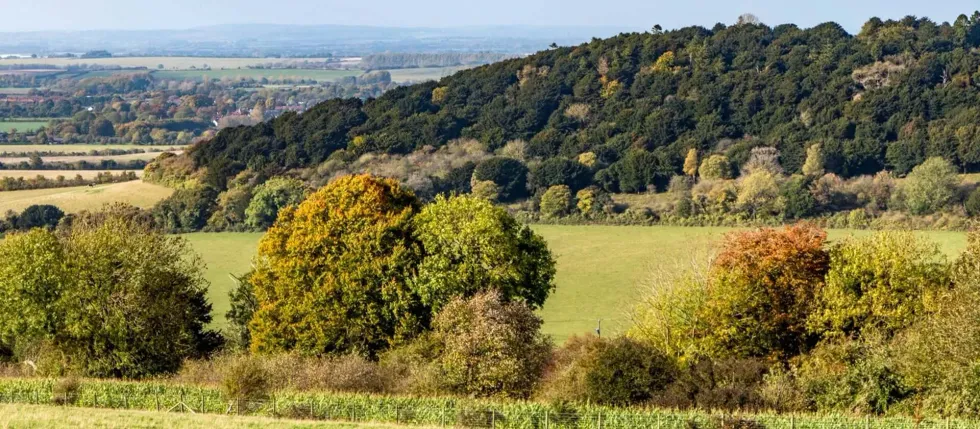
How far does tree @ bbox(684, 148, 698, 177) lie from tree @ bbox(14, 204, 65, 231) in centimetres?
3686

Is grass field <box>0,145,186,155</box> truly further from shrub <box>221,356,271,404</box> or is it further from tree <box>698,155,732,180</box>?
shrub <box>221,356,271,404</box>

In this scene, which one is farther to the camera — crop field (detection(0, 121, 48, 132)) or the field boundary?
crop field (detection(0, 121, 48, 132))

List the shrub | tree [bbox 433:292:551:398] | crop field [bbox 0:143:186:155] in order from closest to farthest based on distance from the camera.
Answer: the shrub
tree [bbox 433:292:551:398]
crop field [bbox 0:143:186:155]

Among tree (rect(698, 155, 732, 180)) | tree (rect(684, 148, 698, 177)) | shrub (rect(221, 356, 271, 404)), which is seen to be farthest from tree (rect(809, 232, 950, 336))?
tree (rect(684, 148, 698, 177))

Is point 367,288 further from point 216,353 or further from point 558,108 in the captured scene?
point 558,108

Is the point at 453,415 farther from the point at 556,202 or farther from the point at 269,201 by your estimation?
the point at 556,202

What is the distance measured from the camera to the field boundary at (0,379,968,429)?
2786 centimetres

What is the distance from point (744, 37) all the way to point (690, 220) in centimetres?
4104

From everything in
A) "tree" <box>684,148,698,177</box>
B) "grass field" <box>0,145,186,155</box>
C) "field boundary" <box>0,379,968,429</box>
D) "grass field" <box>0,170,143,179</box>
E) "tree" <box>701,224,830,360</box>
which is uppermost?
"tree" <box>701,224,830,360</box>

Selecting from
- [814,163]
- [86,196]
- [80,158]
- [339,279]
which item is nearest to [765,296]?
[339,279]

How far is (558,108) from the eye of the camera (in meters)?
101

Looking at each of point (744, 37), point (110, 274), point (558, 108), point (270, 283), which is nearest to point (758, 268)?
point (270, 283)

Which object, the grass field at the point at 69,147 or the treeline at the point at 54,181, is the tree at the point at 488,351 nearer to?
the treeline at the point at 54,181

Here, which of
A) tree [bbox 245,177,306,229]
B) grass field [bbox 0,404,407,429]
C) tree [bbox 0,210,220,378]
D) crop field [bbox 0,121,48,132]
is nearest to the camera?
grass field [bbox 0,404,407,429]
